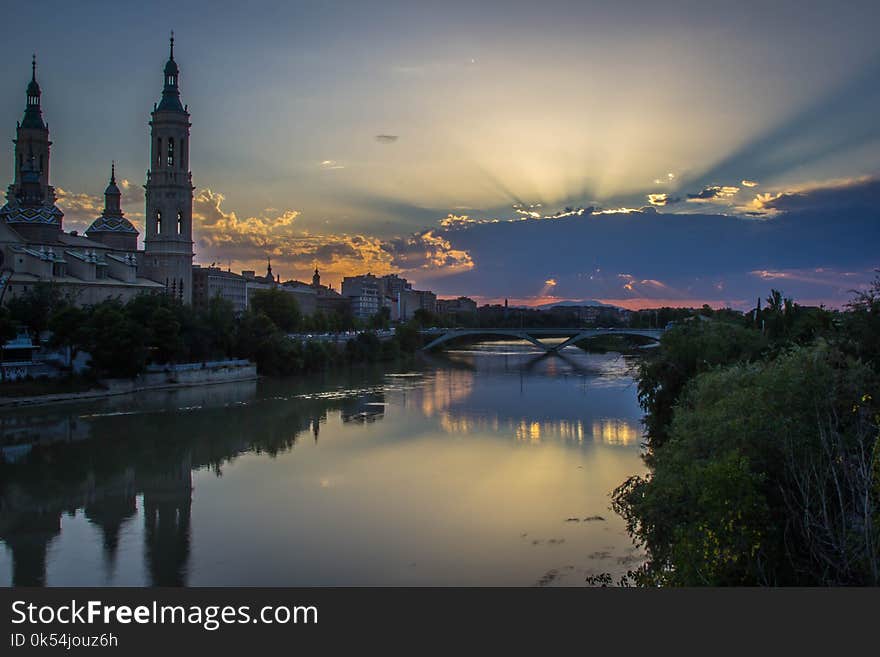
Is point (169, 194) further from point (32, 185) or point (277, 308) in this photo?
point (277, 308)

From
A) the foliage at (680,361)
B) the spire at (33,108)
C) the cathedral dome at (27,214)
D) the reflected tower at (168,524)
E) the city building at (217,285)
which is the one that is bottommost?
the reflected tower at (168,524)

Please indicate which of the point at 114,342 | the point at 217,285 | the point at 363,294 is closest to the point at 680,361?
the point at 114,342

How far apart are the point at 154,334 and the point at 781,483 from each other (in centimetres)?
1846

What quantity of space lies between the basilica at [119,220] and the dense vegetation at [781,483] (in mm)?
22728

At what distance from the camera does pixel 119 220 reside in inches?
1297

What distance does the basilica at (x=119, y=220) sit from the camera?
1025 inches

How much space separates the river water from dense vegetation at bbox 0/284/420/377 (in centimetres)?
148

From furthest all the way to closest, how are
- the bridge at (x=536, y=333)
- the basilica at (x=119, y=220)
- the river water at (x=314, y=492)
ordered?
the bridge at (x=536, y=333), the basilica at (x=119, y=220), the river water at (x=314, y=492)

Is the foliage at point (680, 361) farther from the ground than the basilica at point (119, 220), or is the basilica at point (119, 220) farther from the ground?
the basilica at point (119, 220)

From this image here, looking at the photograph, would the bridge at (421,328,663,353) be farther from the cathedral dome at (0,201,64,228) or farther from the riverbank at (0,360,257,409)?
the cathedral dome at (0,201,64,228)

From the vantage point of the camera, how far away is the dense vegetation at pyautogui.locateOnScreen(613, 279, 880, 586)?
4.45 metres

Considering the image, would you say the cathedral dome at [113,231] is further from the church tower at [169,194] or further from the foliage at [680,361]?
the foliage at [680,361]

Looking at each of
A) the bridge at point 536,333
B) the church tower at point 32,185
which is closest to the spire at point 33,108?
the church tower at point 32,185
